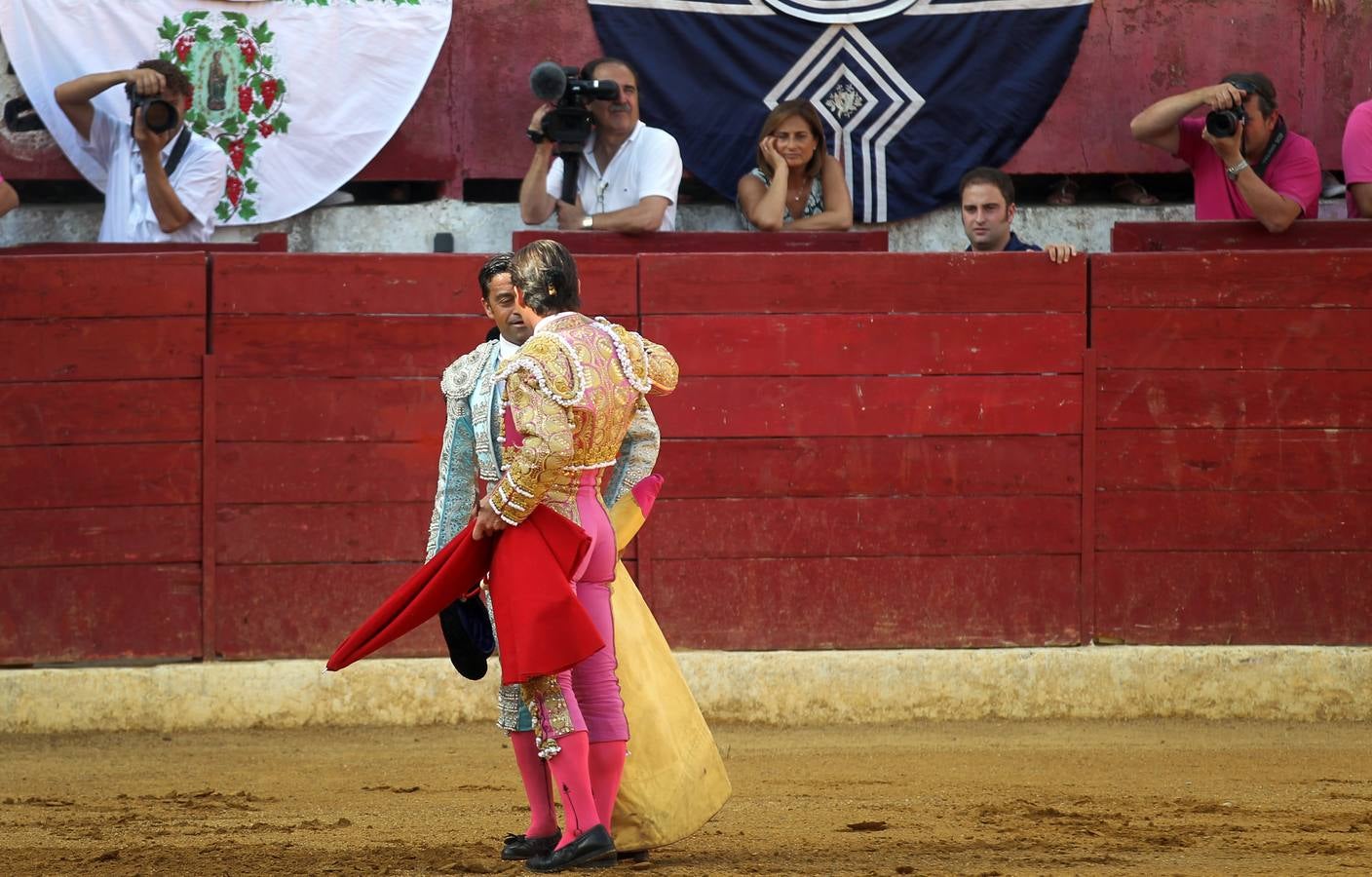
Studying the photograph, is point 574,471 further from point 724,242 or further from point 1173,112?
point 1173,112

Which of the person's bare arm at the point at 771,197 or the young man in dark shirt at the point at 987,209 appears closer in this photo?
the young man in dark shirt at the point at 987,209

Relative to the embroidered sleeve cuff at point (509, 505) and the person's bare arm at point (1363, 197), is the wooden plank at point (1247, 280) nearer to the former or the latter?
the person's bare arm at point (1363, 197)

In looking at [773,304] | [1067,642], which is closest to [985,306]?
[773,304]

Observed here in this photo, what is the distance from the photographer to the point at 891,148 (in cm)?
774

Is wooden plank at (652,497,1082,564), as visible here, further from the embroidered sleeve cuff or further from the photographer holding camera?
the embroidered sleeve cuff

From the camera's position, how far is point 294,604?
6.71 metres

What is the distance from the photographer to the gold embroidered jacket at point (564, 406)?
415 centimetres

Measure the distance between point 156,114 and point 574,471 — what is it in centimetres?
338

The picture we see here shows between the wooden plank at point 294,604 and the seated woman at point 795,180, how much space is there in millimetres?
1943

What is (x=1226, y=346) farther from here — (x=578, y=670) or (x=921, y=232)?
(x=578, y=670)

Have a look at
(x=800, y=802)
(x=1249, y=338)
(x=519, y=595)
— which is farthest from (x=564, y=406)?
(x=1249, y=338)

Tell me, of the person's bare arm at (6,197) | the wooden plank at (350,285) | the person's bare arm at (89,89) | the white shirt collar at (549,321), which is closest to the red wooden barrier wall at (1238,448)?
the wooden plank at (350,285)

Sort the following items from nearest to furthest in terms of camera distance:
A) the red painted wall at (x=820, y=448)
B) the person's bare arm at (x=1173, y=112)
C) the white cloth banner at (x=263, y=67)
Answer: the red painted wall at (x=820, y=448)
the person's bare arm at (x=1173, y=112)
the white cloth banner at (x=263, y=67)

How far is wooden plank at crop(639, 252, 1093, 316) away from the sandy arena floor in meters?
1.49
